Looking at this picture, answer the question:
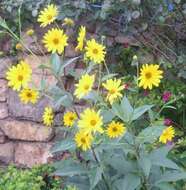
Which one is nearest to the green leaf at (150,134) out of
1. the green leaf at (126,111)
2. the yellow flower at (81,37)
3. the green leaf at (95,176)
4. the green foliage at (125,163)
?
the green foliage at (125,163)

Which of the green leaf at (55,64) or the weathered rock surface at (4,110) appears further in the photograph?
the weathered rock surface at (4,110)

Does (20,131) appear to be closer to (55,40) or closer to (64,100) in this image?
(64,100)

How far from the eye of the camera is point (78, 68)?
10.8ft

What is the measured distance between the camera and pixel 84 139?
2.00m

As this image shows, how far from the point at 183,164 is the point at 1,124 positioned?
1.26 metres

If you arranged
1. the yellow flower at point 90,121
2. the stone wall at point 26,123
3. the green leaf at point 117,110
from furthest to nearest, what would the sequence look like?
the stone wall at point 26,123
the green leaf at point 117,110
the yellow flower at point 90,121

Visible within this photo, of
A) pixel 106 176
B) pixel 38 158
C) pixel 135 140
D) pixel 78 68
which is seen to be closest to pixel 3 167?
pixel 38 158

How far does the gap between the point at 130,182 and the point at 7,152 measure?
148 cm

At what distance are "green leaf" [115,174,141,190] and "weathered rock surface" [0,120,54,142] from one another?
4.01ft

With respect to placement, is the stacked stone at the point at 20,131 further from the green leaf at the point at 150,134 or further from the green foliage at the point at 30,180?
the green leaf at the point at 150,134

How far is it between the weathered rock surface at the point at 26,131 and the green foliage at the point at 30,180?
37 centimetres

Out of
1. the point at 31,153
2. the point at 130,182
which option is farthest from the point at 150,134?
the point at 31,153

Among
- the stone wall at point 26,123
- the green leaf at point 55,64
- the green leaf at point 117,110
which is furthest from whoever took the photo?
the stone wall at point 26,123

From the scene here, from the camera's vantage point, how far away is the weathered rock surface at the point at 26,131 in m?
3.29
